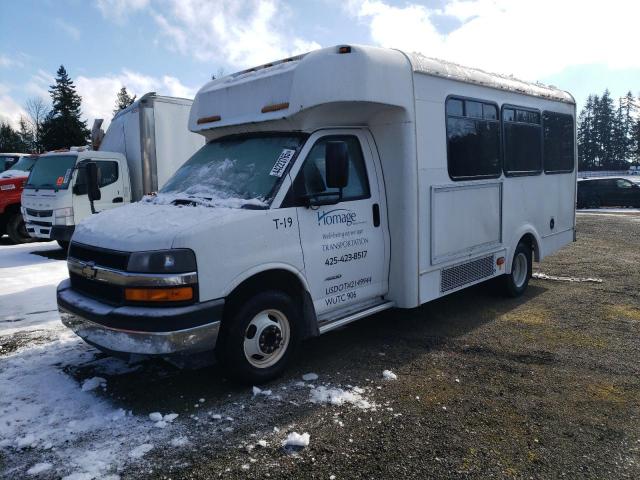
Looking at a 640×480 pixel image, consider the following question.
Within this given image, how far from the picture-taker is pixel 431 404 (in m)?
3.99

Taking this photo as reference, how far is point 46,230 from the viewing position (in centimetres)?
1054

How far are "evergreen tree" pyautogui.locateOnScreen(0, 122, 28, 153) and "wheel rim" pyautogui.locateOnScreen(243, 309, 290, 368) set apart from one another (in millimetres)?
63894

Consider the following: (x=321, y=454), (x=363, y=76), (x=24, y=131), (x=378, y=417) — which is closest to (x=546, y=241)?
(x=363, y=76)

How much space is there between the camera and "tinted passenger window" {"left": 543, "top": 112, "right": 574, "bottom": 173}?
774 centimetres

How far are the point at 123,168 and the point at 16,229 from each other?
458cm

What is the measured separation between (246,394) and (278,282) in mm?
957

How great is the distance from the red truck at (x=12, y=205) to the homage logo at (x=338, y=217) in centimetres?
1116

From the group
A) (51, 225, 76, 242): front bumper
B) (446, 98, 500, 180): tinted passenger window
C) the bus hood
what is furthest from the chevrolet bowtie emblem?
(51, 225, 76, 242): front bumper

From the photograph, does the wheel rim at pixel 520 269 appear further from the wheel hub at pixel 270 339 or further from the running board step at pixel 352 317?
the wheel hub at pixel 270 339

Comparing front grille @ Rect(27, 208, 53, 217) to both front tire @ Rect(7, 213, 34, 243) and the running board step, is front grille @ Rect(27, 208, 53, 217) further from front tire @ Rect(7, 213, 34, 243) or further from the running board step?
the running board step

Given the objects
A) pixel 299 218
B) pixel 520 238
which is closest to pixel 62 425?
pixel 299 218

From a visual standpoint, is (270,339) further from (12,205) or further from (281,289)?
(12,205)

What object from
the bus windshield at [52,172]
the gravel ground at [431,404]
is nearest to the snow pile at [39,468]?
the gravel ground at [431,404]

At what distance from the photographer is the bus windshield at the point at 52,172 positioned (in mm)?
10459
